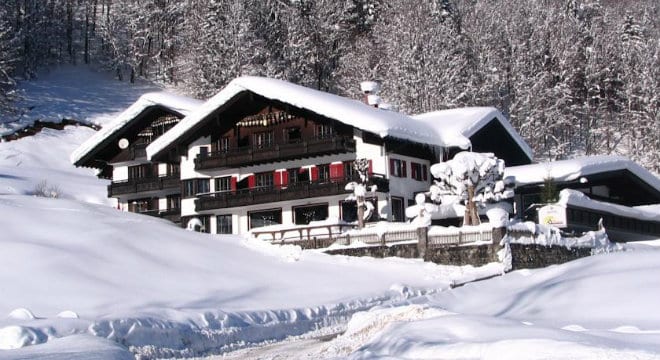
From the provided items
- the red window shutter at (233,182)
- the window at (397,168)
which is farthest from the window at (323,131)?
the red window shutter at (233,182)

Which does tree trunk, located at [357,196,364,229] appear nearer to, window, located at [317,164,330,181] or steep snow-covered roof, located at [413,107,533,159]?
window, located at [317,164,330,181]

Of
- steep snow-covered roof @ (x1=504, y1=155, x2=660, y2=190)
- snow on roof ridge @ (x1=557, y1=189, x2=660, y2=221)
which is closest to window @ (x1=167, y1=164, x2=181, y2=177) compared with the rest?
steep snow-covered roof @ (x1=504, y1=155, x2=660, y2=190)

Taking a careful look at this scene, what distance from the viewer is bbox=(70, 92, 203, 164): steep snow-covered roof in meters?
51.4

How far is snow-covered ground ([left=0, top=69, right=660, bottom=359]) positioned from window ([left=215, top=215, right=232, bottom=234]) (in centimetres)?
800

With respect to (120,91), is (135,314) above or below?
below

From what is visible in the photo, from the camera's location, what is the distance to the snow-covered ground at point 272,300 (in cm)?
1307

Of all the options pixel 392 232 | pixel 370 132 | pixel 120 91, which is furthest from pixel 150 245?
pixel 120 91

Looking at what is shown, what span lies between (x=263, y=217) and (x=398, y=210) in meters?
6.86

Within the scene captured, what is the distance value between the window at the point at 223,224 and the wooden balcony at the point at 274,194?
3.53 feet

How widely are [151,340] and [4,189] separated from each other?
3608 cm

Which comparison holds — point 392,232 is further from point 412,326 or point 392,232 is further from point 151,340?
point 412,326

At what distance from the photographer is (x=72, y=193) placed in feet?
191

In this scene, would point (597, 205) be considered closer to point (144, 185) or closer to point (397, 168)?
point (397, 168)

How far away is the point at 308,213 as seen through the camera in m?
45.6
